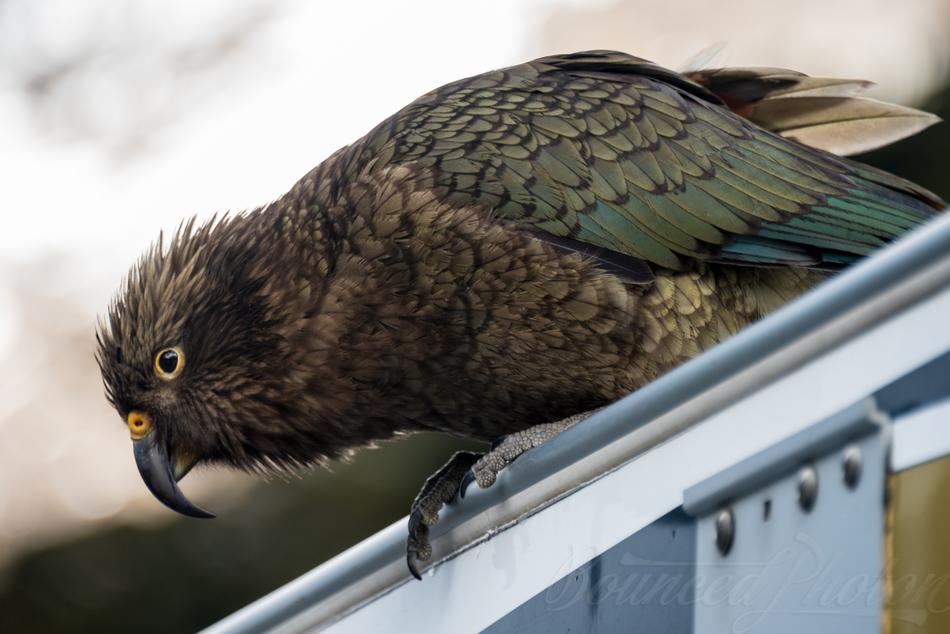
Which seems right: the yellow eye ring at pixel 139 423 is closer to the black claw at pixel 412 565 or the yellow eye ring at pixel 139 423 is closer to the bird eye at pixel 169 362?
the bird eye at pixel 169 362

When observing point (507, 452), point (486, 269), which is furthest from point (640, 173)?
point (507, 452)

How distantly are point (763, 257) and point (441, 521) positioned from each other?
1271 mm

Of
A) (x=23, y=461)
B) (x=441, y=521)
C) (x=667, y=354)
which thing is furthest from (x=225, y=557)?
(x=441, y=521)

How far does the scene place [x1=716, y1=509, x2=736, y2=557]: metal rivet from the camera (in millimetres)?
1463

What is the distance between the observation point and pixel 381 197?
10.1 feet

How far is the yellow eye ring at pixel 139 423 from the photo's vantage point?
10.5ft

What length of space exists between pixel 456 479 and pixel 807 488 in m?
1.37

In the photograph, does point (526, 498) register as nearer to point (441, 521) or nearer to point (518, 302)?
point (441, 521)

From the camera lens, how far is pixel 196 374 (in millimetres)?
3199

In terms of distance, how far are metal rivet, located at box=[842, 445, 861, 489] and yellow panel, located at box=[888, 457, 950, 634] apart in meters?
0.08

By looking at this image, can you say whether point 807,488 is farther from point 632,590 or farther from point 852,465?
point 632,590

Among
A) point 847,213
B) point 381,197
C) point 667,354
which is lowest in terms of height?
point 667,354

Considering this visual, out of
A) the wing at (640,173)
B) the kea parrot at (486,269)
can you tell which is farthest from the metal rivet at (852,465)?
the wing at (640,173)

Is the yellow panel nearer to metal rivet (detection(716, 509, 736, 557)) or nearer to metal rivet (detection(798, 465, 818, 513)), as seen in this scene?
metal rivet (detection(798, 465, 818, 513))
